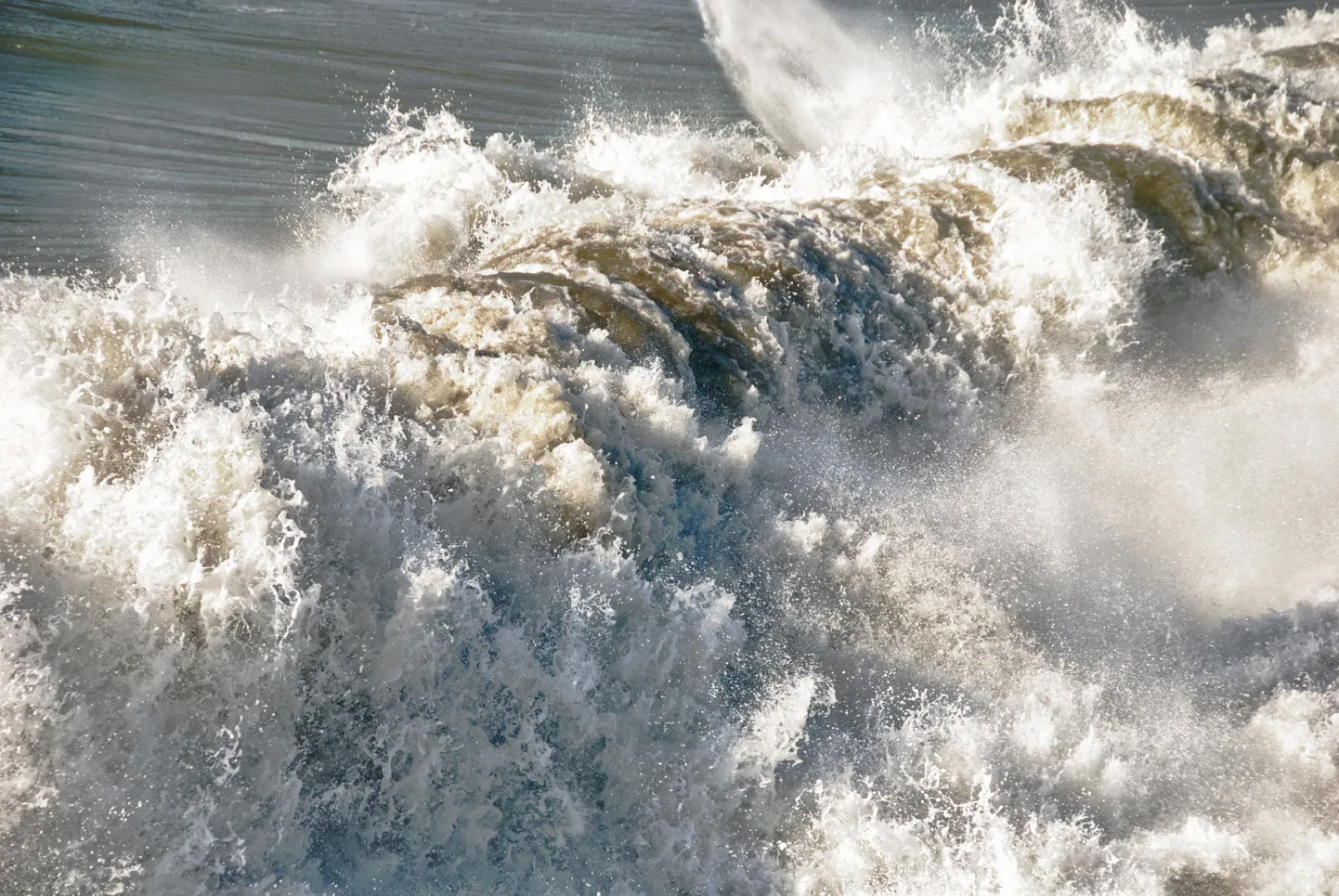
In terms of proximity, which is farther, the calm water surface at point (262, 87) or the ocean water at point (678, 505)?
the calm water surface at point (262, 87)

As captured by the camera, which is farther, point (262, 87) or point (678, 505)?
point (262, 87)

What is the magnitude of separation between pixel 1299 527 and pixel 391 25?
523 inches

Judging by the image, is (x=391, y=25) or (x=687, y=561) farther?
(x=391, y=25)

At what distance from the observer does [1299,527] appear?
7.50 m

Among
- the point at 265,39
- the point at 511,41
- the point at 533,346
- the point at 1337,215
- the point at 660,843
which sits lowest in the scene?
the point at 660,843

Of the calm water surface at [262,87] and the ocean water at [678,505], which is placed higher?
the calm water surface at [262,87]

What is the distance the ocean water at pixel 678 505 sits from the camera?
4211 mm

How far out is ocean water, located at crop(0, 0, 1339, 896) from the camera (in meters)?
4.21

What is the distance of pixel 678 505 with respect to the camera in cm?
596

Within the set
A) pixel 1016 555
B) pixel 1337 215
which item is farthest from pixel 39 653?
pixel 1337 215

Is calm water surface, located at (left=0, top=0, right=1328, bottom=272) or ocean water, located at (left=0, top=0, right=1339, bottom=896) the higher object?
calm water surface, located at (left=0, top=0, right=1328, bottom=272)

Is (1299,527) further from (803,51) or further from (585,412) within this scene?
(803,51)

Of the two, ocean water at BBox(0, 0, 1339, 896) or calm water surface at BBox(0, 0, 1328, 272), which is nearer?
ocean water at BBox(0, 0, 1339, 896)

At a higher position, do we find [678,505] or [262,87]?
[262,87]
